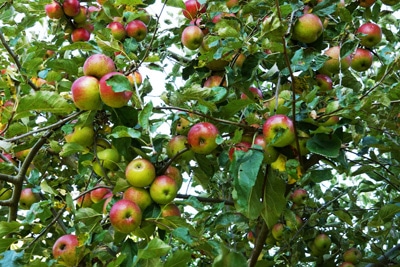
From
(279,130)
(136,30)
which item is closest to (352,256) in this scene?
(279,130)

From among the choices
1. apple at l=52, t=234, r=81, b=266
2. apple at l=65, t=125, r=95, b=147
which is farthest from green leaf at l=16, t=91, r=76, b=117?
apple at l=52, t=234, r=81, b=266

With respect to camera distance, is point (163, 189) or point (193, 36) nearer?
point (163, 189)

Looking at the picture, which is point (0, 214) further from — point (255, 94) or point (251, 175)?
point (251, 175)

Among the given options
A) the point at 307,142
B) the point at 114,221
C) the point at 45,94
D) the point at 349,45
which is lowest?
the point at 114,221

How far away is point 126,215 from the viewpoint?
1.51 m

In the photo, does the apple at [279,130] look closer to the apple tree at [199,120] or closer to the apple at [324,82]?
the apple tree at [199,120]

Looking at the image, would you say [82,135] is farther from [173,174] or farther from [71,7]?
[71,7]

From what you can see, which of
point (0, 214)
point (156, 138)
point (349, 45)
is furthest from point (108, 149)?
point (0, 214)

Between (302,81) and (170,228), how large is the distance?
28.1 inches

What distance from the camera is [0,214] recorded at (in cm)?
280

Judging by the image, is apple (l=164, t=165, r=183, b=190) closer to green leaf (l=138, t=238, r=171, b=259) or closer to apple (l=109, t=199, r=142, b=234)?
apple (l=109, t=199, r=142, b=234)

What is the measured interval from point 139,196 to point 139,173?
0.09 m

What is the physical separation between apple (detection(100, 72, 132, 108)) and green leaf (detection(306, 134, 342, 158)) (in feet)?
1.90

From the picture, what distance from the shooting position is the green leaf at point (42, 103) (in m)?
1.48
